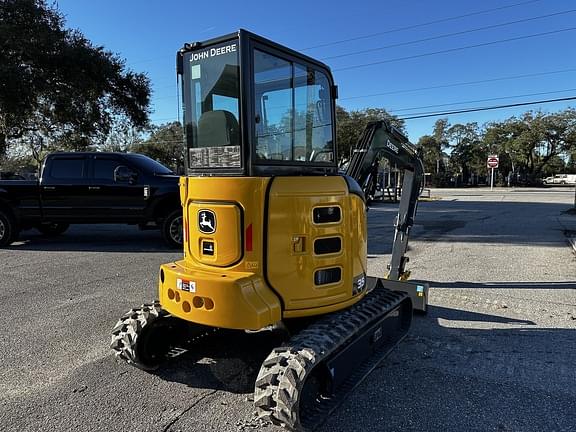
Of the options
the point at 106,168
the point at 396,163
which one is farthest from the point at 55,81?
the point at 396,163

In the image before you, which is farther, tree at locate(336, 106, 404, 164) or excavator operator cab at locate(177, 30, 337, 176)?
tree at locate(336, 106, 404, 164)

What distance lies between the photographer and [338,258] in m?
3.68

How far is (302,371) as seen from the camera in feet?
9.27

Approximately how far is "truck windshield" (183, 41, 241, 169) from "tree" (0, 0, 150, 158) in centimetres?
1631

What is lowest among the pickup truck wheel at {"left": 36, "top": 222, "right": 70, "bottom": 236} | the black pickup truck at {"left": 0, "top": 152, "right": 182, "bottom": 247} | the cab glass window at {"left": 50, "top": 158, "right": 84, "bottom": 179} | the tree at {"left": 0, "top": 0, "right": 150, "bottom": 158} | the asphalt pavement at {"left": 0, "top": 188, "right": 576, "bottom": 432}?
the asphalt pavement at {"left": 0, "top": 188, "right": 576, "bottom": 432}

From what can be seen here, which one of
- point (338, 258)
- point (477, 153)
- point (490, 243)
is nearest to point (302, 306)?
point (338, 258)

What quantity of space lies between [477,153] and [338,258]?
2746 inches

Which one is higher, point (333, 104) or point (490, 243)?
point (333, 104)

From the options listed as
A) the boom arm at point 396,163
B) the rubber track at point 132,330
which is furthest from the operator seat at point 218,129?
the boom arm at point 396,163

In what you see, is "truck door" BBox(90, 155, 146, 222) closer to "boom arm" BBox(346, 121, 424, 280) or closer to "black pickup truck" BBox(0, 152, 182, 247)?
"black pickup truck" BBox(0, 152, 182, 247)

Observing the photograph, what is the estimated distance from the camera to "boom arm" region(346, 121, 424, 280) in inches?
204

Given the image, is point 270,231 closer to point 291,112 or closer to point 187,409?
point 291,112

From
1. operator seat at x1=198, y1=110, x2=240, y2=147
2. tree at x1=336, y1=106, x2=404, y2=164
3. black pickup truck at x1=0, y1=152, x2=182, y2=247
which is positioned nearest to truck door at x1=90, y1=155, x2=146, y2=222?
black pickup truck at x1=0, y1=152, x2=182, y2=247

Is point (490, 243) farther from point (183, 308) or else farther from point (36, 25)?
point (36, 25)
